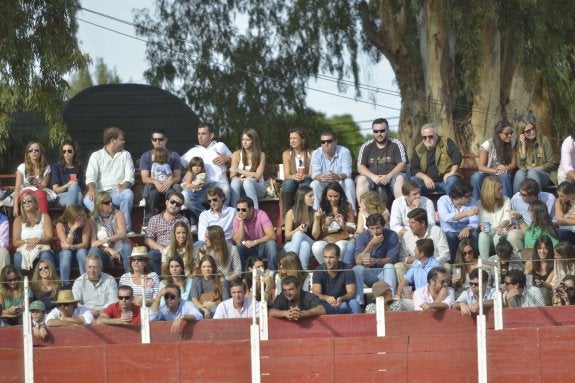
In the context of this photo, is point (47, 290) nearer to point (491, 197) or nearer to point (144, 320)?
point (144, 320)

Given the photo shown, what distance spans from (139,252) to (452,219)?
3.35 m

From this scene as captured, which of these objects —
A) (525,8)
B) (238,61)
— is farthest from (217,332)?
(238,61)

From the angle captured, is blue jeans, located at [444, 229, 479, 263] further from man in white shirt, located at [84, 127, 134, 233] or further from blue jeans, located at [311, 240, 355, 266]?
man in white shirt, located at [84, 127, 134, 233]

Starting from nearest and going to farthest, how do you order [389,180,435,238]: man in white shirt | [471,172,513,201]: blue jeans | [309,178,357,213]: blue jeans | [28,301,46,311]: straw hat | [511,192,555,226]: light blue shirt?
1. [28,301,46,311]: straw hat
2. [389,180,435,238]: man in white shirt
3. [511,192,555,226]: light blue shirt
4. [309,178,357,213]: blue jeans
5. [471,172,513,201]: blue jeans

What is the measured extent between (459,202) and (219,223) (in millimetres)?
2549

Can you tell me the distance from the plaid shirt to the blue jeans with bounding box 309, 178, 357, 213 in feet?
4.62

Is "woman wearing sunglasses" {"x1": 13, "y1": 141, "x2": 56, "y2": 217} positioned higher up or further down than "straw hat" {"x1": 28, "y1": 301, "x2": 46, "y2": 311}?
higher up

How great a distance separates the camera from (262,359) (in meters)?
18.0

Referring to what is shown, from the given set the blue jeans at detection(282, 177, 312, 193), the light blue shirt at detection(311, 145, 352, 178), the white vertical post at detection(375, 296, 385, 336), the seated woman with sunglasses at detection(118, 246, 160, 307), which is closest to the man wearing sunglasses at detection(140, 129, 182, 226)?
the blue jeans at detection(282, 177, 312, 193)

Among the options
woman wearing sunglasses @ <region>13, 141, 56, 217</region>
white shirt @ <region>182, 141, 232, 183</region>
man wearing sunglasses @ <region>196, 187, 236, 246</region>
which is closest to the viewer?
man wearing sunglasses @ <region>196, 187, 236, 246</region>

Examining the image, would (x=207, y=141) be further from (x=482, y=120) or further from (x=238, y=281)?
(x=482, y=120)

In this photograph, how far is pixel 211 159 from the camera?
2127 cm

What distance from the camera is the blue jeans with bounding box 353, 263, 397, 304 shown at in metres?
18.4

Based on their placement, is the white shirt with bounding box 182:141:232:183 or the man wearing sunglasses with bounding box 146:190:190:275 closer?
the man wearing sunglasses with bounding box 146:190:190:275
